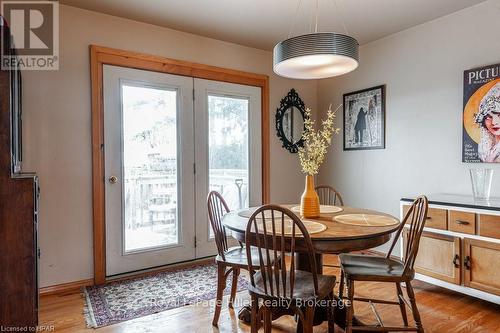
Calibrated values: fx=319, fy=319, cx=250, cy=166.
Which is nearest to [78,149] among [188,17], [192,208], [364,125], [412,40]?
[192,208]

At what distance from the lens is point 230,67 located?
3721 millimetres

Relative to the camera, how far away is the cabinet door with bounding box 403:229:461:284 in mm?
2506

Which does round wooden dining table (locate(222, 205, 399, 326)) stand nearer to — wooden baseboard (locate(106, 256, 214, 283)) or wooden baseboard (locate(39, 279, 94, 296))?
wooden baseboard (locate(106, 256, 214, 283))

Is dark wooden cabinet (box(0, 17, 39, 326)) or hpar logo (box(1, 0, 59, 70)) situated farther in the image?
hpar logo (box(1, 0, 59, 70))

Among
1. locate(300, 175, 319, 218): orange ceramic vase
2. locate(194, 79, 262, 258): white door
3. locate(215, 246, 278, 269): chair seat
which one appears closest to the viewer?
→ locate(215, 246, 278, 269): chair seat

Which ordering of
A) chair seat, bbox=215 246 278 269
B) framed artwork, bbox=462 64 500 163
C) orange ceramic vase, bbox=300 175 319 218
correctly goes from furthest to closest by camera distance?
framed artwork, bbox=462 64 500 163 < orange ceramic vase, bbox=300 175 319 218 < chair seat, bbox=215 246 278 269

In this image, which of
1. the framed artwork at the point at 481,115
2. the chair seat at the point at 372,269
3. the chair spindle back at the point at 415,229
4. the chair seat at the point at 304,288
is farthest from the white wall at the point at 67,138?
the framed artwork at the point at 481,115

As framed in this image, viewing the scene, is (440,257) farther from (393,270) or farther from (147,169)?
(147,169)

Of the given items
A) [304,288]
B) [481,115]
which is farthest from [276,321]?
[481,115]

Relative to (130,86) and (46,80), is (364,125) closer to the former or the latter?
(130,86)

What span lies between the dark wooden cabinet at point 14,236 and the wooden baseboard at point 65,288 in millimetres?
923

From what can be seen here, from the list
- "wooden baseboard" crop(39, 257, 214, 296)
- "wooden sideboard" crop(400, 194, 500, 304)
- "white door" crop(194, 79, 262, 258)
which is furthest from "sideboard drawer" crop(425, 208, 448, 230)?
"wooden baseboard" crop(39, 257, 214, 296)

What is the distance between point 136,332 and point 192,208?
1499 mm

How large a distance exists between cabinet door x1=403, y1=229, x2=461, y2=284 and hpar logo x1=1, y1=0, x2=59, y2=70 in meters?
3.54
